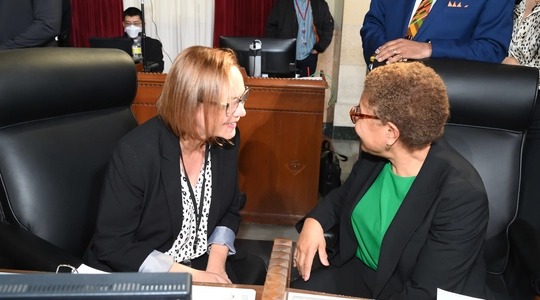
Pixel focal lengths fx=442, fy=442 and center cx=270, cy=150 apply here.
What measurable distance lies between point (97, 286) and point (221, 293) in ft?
1.60

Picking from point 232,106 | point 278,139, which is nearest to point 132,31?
point 278,139

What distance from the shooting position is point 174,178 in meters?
1.32

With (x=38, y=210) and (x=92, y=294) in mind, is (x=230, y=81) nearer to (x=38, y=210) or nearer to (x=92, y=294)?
(x=38, y=210)

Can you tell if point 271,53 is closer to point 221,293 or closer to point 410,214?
point 410,214

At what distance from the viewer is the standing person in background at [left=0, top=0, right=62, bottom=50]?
8.09 feet

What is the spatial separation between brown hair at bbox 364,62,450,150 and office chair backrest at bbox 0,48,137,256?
3.00 ft

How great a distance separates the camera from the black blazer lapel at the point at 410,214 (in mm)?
1200

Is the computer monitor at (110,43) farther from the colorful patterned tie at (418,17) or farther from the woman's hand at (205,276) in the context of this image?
the woman's hand at (205,276)

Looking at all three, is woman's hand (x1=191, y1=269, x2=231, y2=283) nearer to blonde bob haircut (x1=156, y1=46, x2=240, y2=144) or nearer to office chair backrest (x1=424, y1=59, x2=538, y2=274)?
blonde bob haircut (x1=156, y1=46, x2=240, y2=144)

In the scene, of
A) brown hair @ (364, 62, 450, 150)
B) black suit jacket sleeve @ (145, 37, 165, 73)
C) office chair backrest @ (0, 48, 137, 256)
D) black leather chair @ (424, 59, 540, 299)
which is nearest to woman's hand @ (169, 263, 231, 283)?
office chair backrest @ (0, 48, 137, 256)

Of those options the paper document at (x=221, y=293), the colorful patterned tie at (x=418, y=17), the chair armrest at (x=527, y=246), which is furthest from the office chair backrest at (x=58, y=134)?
the chair armrest at (x=527, y=246)

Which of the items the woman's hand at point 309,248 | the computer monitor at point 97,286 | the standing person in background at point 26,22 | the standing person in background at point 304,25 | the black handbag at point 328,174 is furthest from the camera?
the standing person in background at point 304,25

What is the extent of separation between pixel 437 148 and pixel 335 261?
505 millimetres

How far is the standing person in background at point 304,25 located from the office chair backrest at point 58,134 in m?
3.36
